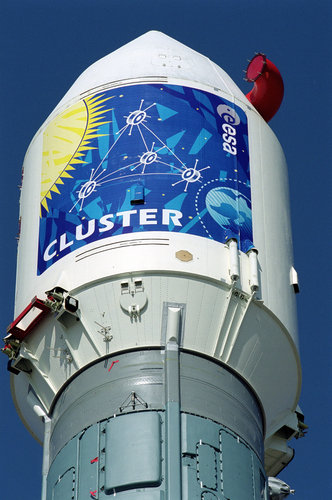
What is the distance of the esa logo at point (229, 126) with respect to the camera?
117ft

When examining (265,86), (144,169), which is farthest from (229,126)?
(265,86)

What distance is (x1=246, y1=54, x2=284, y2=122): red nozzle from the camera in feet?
129

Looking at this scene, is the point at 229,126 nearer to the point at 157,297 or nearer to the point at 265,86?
the point at 265,86

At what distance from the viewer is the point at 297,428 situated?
35500 millimetres

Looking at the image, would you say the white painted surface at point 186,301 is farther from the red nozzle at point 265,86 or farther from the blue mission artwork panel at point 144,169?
the red nozzle at point 265,86

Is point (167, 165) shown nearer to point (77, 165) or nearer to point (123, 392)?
point (77, 165)

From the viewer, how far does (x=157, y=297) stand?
3225cm

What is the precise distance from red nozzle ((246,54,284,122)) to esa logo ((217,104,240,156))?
9.13 ft

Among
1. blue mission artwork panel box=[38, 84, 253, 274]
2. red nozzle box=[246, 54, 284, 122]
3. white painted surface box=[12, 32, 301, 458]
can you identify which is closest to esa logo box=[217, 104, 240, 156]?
blue mission artwork panel box=[38, 84, 253, 274]

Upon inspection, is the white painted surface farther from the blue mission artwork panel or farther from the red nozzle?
the red nozzle

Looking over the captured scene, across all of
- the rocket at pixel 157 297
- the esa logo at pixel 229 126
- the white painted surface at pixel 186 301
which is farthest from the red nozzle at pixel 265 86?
the white painted surface at pixel 186 301

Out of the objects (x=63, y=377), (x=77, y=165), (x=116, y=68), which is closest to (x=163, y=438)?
(x=63, y=377)

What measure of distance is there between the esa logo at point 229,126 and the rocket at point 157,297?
0.18 ft

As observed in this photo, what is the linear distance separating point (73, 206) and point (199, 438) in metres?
7.54
